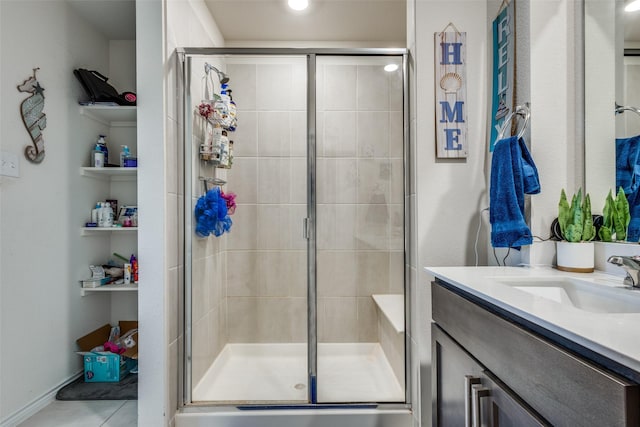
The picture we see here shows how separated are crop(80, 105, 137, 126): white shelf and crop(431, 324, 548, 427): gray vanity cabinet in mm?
2362

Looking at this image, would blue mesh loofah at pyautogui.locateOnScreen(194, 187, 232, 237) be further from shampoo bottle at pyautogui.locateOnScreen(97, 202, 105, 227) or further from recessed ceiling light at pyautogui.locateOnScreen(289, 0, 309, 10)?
recessed ceiling light at pyautogui.locateOnScreen(289, 0, 309, 10)

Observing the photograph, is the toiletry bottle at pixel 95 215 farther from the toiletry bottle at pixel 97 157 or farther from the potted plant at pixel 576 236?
the potted plant at pixel 576 236

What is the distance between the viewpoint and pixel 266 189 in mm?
1932

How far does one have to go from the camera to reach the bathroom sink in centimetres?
87

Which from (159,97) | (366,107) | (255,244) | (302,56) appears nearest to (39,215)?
(159,97)

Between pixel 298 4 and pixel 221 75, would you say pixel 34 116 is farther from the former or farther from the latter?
pixel 298 4

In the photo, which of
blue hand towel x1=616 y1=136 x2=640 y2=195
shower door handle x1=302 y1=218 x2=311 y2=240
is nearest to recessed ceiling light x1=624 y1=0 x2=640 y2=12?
blue hand towel x1=616 y1=136 x2=640 y2=195

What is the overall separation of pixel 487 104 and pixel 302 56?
96 centimetres

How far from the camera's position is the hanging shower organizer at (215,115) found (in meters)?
1.84

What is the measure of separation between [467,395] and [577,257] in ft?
2.21

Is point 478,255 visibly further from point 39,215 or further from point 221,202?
point 39,215

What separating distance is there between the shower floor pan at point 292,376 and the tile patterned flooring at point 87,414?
1.34 ft

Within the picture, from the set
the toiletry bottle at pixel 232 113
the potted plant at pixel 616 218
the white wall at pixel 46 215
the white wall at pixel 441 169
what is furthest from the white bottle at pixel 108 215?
the potted plant at pixel 616 218

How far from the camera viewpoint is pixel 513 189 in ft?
4.14
